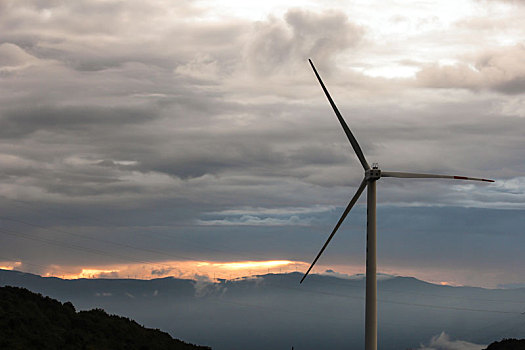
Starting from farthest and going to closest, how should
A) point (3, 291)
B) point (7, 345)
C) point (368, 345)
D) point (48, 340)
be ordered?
point (3, 291) < point (48, 340) < point (7, 345) < point (368, 345)

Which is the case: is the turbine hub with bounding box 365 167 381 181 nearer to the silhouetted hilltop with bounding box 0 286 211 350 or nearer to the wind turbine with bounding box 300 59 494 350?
the wind turbine with bounding box 300 59 494 350

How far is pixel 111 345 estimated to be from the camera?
640ft

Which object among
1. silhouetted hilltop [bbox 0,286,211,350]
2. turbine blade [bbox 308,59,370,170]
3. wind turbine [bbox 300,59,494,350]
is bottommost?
silhouetted hilltop [bbox 0,286,211,350]

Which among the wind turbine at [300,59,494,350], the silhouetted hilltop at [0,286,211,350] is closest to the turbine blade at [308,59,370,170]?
the wind turbine at [300,59,494,350]

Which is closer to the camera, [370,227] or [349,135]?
[370,227]

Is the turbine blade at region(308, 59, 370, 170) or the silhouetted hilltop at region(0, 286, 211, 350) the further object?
the silhouetted hilltop at region(0, 286, 211, 350)

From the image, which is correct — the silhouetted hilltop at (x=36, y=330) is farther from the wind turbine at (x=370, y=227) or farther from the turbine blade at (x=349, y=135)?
the turbine blade at (x=349, y=135)

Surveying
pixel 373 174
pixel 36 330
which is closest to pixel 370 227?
pixel 373 174

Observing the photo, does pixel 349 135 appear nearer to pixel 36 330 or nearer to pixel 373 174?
pixel 373 174

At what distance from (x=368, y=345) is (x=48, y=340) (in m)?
82.5

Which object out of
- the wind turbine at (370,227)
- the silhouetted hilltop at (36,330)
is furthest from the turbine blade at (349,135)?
the silhouetted hilltop at (36,330)

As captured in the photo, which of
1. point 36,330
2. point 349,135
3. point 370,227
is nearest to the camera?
point 370,227

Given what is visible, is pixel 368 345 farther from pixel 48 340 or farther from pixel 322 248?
pixel 48 340

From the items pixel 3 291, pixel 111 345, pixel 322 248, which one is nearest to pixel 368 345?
pixel 322 248
